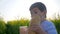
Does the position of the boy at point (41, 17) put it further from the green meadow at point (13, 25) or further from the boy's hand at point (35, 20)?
the green meadow at point (13, 25)

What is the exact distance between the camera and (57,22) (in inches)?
353

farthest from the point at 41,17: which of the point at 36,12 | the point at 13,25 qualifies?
the point at 13,25

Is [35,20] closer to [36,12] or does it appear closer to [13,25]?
[36,12]

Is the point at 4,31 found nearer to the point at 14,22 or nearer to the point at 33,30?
the point at 14,22

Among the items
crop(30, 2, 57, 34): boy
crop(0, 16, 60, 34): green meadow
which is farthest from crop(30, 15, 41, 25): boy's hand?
crop(0, 16, 60, 34): green meadow

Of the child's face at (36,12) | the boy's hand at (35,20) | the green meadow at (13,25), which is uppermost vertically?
the child's face at (36,12)

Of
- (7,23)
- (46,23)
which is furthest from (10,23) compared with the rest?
(46,23)

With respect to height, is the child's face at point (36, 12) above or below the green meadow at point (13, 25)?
above

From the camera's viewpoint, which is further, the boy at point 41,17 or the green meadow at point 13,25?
the green meadow at point 13,25

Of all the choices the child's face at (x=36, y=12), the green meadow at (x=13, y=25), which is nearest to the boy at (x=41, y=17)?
the child's face at (x=36, y=12)

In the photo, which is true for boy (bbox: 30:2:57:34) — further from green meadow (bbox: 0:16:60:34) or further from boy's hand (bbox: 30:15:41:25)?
green meadow (bbox: 0:16:60:34)

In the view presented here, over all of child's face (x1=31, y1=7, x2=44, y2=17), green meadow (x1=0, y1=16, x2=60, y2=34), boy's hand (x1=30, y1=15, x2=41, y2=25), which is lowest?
green meadow (x1=0, y1=16, x2=60, y2=34)

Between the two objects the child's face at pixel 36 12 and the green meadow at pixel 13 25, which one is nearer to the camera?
the child's face at pixel 36 12

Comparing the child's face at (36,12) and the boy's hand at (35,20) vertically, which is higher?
the child's face at (36,12)
